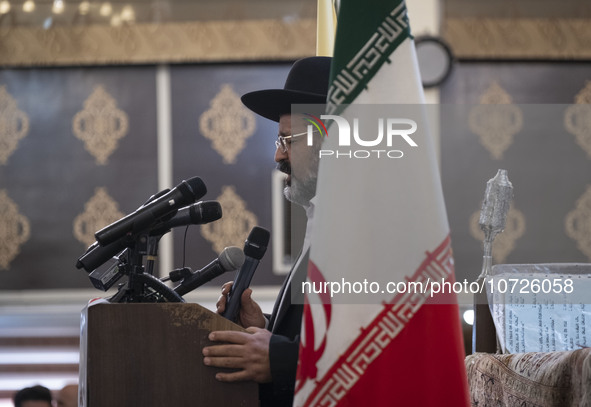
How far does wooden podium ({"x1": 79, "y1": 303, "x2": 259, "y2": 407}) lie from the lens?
1.19 m

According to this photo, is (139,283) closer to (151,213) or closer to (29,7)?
(151,213)

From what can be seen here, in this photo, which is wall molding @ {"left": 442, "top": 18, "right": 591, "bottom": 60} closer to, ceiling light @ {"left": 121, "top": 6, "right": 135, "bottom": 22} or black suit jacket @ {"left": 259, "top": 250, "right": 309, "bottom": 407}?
ceiling light @ {"left": 121, "top": 6, "right": 135, "bottom": 22}

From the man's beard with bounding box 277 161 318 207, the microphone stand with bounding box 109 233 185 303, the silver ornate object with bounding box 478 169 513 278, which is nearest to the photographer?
the microphone stand with bounding box 109 233 185 303

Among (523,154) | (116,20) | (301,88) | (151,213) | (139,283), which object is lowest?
(139,283)

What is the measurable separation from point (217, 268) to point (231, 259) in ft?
0.15

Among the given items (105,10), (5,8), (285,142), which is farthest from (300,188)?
(5,8)

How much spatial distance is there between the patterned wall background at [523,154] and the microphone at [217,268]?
383 centimetres

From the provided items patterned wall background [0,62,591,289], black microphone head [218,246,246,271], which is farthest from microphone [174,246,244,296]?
patterned wall background [0,62,591,289]

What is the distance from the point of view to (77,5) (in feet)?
17.2

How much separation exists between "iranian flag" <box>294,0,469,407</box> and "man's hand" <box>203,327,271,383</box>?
0.07m

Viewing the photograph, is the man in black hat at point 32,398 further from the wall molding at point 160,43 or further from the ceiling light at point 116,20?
the ceiling light at point 116,20

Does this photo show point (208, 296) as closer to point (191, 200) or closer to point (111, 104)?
point (111, 104)

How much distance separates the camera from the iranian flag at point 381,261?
1.21m

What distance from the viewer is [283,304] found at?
152 cm
